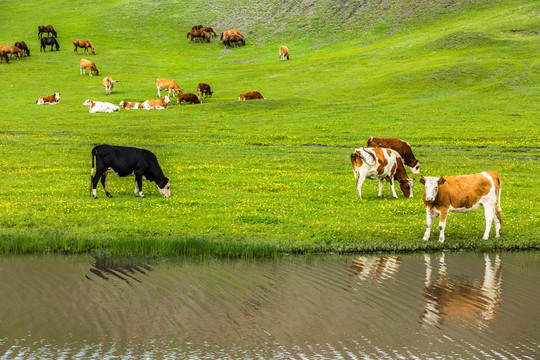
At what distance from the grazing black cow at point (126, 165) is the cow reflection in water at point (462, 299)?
11720 millimetres

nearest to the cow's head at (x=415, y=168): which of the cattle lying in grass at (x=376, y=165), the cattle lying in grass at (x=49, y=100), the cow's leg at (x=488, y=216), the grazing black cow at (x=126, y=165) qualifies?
the cattle lying in grass at (x=376, y=165)

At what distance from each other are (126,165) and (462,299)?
14146mm

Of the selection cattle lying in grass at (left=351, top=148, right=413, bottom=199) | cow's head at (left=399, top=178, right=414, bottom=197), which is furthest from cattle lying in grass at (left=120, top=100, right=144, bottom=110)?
cow's head at (left=399, top=178, right=414, bottom=197)

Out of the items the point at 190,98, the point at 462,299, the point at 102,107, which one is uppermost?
the point at 190,98

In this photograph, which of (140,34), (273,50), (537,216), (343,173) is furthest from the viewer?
(140,34)

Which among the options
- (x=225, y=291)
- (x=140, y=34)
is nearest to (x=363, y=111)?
(x=225, y=291)

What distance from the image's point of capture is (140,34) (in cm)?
10600

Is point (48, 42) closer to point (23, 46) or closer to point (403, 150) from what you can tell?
point (23, 46)

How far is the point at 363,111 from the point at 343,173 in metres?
23.9

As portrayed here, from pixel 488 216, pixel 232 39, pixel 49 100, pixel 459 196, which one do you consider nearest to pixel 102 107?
pixel 49 100

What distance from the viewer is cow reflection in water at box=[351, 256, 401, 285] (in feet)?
49.4

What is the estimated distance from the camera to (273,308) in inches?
496

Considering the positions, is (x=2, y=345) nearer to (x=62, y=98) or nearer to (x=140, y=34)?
(x=62, y=98)

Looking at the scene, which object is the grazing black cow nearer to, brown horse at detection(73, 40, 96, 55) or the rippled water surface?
the rippled water surface
